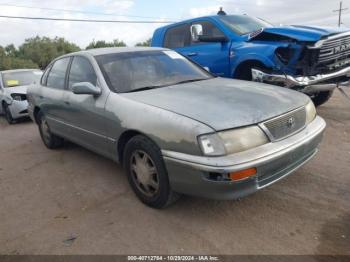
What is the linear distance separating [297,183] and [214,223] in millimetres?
1195

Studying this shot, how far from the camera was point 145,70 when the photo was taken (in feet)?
13.5

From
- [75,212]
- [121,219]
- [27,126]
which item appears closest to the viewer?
[121,219]

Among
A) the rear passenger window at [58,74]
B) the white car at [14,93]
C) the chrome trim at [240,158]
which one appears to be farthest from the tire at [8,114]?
the chrome trim at [240,158]

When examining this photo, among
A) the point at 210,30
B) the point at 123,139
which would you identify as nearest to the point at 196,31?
the point at 210,30

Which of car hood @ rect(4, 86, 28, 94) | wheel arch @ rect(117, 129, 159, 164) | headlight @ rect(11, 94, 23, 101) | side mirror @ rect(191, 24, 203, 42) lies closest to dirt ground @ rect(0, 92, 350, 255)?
wheel arch @ rect(117, 129, 159, 164)

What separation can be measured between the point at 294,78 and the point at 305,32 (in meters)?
0.85

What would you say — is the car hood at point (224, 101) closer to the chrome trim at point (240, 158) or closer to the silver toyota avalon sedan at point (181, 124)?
the silver toyota avalon sedan at point (181, 124)

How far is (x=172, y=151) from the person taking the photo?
2.93m

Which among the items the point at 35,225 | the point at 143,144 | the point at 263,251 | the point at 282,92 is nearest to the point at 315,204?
the point at 263,251

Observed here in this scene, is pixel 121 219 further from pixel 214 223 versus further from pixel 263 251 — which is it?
pixel 263 251

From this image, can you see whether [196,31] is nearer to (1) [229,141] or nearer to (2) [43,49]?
(1) [229,141]

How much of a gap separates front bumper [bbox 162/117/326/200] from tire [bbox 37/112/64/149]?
126 inches

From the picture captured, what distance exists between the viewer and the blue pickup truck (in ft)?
17.4

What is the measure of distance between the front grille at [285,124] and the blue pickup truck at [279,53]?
6.59ft
